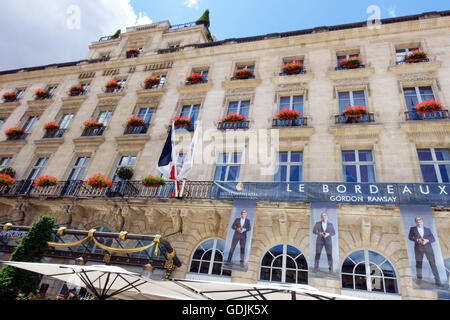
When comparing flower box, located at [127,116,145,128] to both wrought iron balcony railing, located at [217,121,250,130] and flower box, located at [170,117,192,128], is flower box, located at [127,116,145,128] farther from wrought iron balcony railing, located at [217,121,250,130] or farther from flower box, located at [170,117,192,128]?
wrought iron balcony railing, located at [217,121,250,130]

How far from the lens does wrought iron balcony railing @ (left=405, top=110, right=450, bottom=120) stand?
11.3m

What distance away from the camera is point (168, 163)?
38.4 ft

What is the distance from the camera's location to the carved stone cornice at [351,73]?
13.7m

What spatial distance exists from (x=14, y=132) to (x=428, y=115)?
24812 millimetres

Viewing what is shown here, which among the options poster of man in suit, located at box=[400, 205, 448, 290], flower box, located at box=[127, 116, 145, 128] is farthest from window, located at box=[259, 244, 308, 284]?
flower box, located at box=[127, 116, 145, 128]

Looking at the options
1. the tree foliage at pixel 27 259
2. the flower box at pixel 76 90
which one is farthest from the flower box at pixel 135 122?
the tree foliage at pixel 27 259

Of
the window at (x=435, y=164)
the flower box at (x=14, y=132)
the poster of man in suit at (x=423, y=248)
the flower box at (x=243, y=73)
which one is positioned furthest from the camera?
the flower box at (x=14, y=132)

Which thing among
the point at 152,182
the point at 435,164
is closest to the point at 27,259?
the point at 152,182

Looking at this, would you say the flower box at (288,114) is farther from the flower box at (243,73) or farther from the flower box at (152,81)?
the flower box at (152,81)

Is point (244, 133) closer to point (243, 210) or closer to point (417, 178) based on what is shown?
point (243, 210)

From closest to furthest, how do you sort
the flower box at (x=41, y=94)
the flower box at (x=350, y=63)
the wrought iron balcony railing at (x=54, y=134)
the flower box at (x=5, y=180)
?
the flower box at (x=350, y=63) < the flower box at (x=5, y=180) < the wrought iron balcony railing at (x=54, y=134) < the flower box at (x=41, y=94)

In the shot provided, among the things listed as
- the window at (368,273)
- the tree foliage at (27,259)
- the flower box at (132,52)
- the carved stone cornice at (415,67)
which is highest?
the flower box at (132,52)

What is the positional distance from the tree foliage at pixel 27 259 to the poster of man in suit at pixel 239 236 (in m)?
6.04

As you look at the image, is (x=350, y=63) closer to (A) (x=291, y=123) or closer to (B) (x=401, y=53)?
(B) (x=401, y=53)
